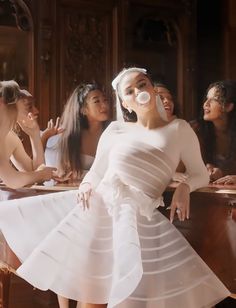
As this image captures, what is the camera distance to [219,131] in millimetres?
1703

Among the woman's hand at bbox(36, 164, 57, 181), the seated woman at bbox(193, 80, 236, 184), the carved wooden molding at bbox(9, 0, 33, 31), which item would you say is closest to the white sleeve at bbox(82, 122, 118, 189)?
the woman's hand at bbox(36, 164, 57, 181)

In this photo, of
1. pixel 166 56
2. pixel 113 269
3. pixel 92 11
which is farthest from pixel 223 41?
pixel 113 269

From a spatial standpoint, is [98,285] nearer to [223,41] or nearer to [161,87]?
[161,87]

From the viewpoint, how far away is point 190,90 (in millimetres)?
1776

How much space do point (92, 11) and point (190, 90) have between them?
407 millimetres

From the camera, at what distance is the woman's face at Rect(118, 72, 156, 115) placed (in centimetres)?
162

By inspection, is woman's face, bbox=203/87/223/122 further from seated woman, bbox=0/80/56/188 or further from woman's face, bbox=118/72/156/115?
seated woman, bbox=0/80/56/188

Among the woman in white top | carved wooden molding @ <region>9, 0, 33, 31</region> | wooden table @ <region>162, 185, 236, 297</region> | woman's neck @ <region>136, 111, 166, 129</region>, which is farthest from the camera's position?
carved wooden molding @ <region>9, 0, 33, 31</region>

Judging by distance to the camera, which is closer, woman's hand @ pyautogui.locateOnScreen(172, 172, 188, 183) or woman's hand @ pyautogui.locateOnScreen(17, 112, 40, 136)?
woman's hand @ pyautogui.locateOnScreen(172, 172, 188, 183)

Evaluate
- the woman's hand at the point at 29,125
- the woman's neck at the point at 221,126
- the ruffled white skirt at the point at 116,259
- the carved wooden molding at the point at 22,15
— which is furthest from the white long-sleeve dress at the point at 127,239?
the carved wooden molding at the point at 22,15

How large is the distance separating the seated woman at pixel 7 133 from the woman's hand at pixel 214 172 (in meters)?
0.46

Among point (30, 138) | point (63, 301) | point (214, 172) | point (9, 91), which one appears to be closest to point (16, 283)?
point (63, 301)

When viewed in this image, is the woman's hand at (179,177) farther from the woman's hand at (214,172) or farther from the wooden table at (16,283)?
the wooden table at (16,283)

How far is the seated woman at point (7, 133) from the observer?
1.73 metres
